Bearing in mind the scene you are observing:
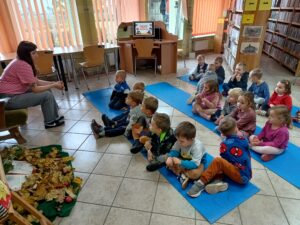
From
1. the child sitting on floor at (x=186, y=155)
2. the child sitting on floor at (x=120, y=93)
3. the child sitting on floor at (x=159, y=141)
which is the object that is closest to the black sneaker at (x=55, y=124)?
the child sitting on floor at (x=120, y=93)

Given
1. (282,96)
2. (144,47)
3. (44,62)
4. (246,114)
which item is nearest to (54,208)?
(246,114)

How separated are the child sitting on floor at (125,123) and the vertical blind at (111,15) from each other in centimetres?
290

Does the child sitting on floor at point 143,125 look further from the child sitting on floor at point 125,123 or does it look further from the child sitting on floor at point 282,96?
the child sitting on floor at point 282,96

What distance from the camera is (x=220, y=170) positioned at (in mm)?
1797

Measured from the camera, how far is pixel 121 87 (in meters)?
3.31

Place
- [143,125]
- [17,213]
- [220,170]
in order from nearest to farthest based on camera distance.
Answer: [17,213]
[220,170]
[143,125]

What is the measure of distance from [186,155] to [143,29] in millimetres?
3666

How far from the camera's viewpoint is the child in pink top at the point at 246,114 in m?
2.31

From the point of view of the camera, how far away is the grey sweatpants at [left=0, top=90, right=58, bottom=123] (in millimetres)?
2535

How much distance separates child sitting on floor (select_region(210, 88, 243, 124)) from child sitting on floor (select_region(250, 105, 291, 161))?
55 centimetres

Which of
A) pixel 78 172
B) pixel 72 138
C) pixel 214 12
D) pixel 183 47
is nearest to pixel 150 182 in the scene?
pixel 78 172

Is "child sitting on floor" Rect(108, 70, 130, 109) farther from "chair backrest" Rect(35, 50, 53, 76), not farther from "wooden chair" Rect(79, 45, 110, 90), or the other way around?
"chair backrest" Rect(35, 50, 53, 76)

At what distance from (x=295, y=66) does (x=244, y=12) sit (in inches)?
67.5

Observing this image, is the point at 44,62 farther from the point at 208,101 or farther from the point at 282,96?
the point at 282,96
